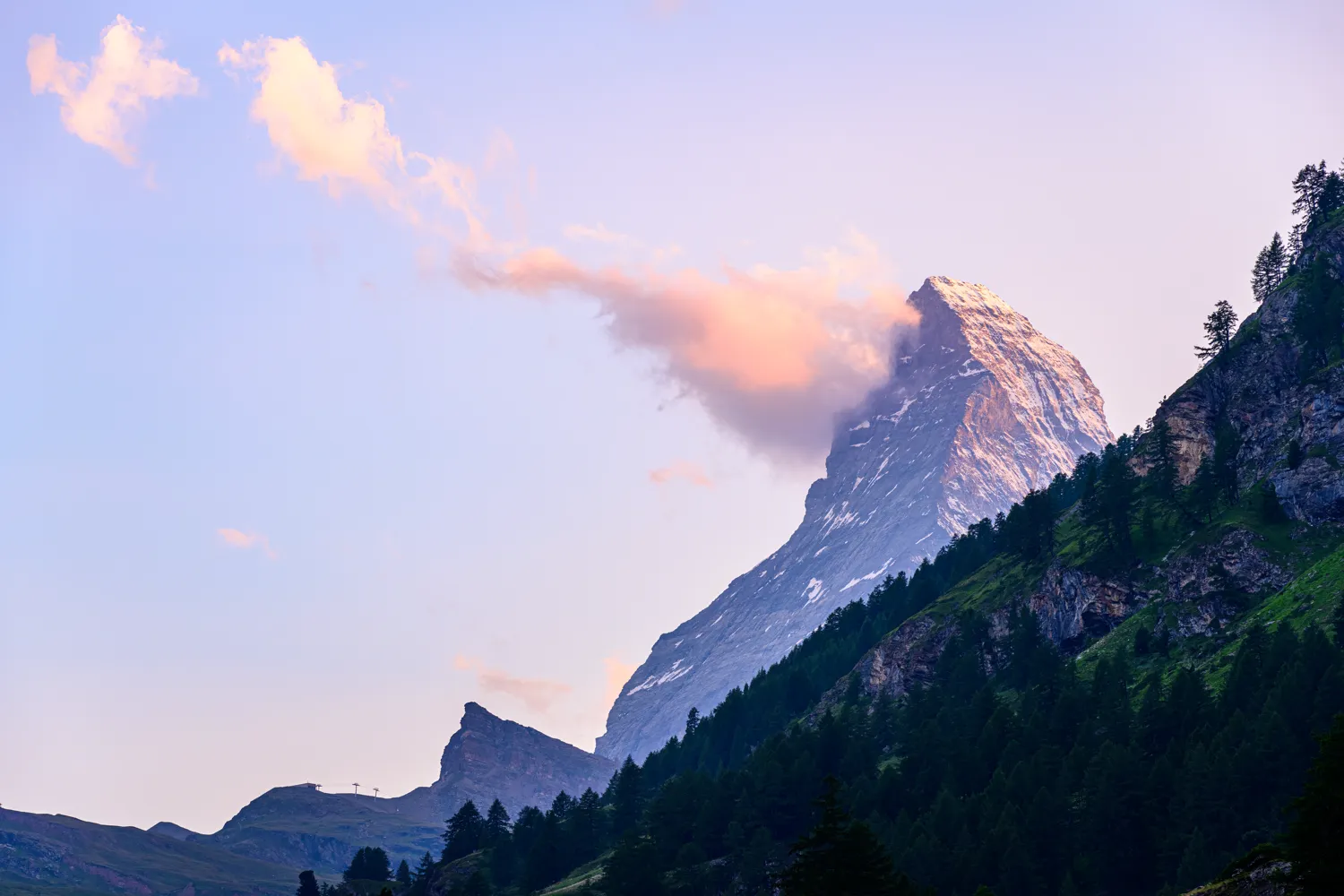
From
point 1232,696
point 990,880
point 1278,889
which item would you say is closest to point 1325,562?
point 1232,696

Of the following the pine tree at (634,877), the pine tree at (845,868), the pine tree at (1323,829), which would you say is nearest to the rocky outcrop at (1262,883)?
the pine tree at (1323,829)

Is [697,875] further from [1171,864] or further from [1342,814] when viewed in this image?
[1342,814]

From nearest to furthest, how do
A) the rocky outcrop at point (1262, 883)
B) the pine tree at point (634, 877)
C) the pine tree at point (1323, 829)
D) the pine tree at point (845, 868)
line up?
the pine tree at point (1323, 829) < the rocky outcrop at point (1262, 883) < the pine tree at point (845, 868) < the pine tree at point (634, 877)

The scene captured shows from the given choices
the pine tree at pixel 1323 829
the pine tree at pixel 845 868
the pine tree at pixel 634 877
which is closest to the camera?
the pine tree at pixel 1323 829

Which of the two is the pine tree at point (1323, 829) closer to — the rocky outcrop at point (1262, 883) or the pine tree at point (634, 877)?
the rocky outcrop at point (1262, 883)

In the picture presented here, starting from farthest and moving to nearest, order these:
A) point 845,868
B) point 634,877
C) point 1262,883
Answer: point 634,877, point 845,868, point 1262,883

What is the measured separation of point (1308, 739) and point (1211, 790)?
10.2m

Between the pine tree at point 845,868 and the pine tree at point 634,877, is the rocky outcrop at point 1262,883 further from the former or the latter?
the pine tree at point 634,877

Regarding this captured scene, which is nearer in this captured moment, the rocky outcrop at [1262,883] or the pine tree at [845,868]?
the rocky outcrop at [1262,883]

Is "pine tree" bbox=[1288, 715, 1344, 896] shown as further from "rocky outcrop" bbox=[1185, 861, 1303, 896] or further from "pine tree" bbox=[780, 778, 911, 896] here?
"pine tree" bbox=[780, 778, 911, 896]

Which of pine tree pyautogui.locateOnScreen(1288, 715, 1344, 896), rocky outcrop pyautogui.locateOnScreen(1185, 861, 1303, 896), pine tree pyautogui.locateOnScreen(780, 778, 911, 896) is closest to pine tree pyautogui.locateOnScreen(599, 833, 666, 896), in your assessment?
pine tree pyautogui.locateOnScreen(780, 778, 911, 896)

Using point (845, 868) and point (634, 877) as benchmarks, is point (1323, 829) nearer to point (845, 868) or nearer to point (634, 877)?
point (845, 868)

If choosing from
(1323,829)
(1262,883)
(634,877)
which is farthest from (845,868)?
→ (634,877)

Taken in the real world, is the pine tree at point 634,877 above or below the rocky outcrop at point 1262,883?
above
